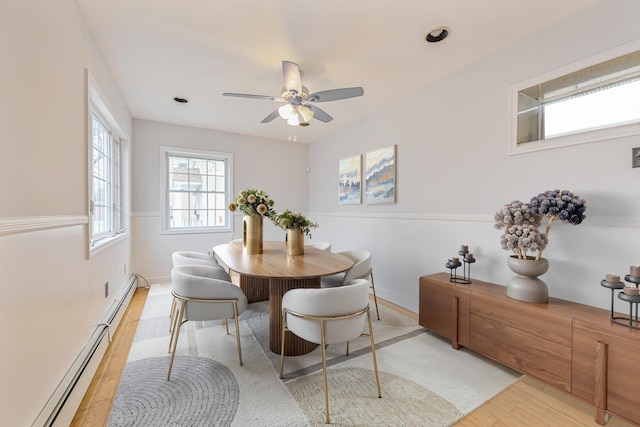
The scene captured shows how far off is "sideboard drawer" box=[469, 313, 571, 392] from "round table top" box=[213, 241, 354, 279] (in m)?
1.12

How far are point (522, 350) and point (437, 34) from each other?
2.38 meters

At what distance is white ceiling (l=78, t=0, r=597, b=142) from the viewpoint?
69.5 inches

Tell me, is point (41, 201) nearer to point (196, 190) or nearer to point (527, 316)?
point (527, 316)

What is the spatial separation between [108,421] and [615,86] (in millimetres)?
3686

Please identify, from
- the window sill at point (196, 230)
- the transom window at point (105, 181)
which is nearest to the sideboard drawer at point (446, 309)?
the transom window at point (105, 181)

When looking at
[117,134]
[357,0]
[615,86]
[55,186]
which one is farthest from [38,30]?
[615,86]

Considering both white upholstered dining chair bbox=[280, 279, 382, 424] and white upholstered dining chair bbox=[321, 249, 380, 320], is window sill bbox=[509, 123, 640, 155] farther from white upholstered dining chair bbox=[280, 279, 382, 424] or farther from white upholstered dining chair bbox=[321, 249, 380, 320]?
white upholstered dining chair bbox=[280, 279, 382, 424]

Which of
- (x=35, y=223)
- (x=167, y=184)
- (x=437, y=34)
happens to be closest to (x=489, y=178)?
(x=437, y=34)

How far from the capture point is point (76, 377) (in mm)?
1529

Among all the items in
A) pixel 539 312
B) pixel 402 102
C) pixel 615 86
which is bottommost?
pixel 539 312

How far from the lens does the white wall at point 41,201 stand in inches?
40.1

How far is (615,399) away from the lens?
1.39 metres

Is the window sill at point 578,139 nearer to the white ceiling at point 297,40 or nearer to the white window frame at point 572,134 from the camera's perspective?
the white window frame at point 572,134

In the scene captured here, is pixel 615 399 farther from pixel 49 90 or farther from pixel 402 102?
pixel 49 90
